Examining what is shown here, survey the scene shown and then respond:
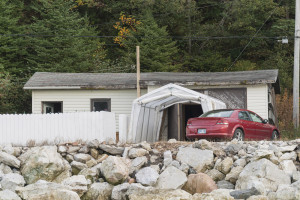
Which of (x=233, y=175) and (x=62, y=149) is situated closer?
(x=233, y=175)

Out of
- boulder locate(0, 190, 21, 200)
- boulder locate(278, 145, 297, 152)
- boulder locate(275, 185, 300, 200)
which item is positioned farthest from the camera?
boulder locate(278, 145, 297, 152)

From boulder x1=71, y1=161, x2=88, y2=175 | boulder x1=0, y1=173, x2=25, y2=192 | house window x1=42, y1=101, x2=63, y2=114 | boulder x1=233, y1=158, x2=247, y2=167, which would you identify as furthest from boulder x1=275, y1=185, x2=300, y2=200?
house window x1=42, y1=101, x2=63, y2=114

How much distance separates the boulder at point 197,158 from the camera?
56.8ft

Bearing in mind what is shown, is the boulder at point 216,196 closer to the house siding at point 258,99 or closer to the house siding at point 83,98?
the house siding at point 258,99

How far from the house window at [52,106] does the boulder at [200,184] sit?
12.9 meters

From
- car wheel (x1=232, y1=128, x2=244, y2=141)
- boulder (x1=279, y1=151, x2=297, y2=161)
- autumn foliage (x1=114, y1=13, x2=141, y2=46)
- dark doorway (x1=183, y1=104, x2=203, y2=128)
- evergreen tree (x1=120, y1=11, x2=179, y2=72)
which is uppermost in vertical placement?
autumn foliage (x1=114, y1=13, x2=141, y2=46)

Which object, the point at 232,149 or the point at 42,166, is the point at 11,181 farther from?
the point at 232,149

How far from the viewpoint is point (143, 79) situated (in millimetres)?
26922

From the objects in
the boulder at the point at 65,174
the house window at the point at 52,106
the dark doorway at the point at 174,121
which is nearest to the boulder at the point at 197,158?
the boulder at the point at 65,174

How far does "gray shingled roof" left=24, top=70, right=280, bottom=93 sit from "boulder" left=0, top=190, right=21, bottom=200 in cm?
1264

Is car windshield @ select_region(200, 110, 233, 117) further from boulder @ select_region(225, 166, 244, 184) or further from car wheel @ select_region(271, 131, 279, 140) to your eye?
boulder @ select_region(225, 166, 244, 184)

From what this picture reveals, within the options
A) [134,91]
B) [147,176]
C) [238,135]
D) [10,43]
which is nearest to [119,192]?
[147,176]

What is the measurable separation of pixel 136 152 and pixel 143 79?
9451mm

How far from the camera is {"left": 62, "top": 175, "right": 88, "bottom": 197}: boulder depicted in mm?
16156
